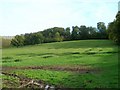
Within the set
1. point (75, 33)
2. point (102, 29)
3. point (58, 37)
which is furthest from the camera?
point (75, 33)

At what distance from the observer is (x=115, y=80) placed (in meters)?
14.7

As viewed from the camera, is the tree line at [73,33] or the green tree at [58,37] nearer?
the green tree at [58,37]

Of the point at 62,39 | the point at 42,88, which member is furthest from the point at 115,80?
the point at 62,39

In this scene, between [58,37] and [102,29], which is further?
[102,29]

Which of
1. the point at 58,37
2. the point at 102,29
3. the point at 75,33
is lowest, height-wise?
the point at 58,37

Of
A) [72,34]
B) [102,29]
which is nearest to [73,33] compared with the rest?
[72,34]

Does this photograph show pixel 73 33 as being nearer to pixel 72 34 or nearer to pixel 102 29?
pixel 72 34

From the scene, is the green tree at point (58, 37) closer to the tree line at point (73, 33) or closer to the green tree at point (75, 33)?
the tree line at point (73, 33)

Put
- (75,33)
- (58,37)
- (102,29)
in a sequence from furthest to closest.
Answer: (75,33) → (102,29) → (58,37)

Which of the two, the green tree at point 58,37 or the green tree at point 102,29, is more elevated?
the green tree at point 102,29

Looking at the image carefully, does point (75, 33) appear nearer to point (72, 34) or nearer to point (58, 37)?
point (72, 34)

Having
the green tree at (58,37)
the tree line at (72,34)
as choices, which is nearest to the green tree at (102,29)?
the tree line at (72,34)

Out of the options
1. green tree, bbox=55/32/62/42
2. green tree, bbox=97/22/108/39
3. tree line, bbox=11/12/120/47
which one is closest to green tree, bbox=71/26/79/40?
tree line, bbox=11/12/120/47

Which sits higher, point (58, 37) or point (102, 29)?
point (102, 29)
